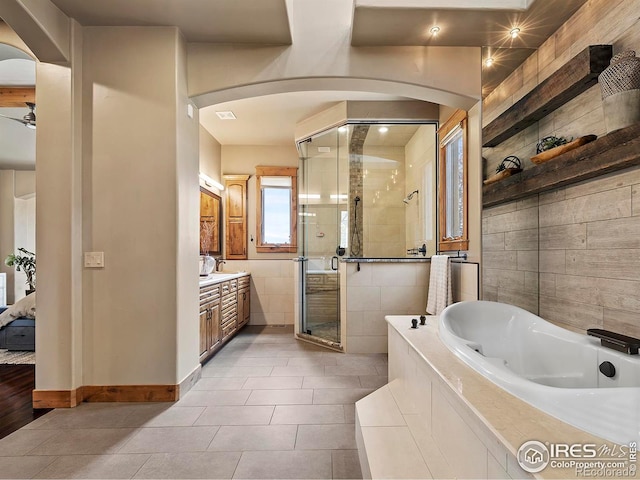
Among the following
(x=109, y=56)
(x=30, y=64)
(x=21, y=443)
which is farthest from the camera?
(x=30, y=64)

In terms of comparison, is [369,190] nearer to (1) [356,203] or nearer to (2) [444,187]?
(1) [356,203]

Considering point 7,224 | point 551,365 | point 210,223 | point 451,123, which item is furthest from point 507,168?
point 7,224

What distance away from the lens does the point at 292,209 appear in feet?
17.3

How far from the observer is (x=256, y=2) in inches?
86.3

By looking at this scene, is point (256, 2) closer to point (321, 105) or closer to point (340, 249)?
point (321, 105)

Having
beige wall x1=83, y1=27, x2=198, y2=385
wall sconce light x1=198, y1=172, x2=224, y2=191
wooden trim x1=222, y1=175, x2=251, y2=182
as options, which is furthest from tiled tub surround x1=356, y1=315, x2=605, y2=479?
wooden trim x1=222, y1=175, x2=251, y2=182

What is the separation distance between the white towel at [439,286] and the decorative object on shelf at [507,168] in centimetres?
85

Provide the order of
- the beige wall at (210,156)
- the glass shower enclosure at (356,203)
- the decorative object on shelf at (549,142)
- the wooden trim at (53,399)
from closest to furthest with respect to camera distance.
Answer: the decorative object on shelf at (549,142), the wooden trim at (53,399), the glass shower enclosure at (356,203), the beige wall at (210,156)

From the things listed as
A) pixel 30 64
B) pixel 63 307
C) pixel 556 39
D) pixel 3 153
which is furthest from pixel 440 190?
pixel 3 153

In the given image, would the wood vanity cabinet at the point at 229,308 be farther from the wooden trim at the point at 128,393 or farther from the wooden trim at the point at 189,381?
the wooden trim at the point at 128,393

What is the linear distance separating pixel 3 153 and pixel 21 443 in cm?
576

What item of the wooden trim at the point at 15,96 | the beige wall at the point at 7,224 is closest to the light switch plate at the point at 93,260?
the wooden trim at the point at 15,96

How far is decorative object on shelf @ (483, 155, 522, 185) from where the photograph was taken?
97.3 inches

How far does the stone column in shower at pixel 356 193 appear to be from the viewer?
405 cm
